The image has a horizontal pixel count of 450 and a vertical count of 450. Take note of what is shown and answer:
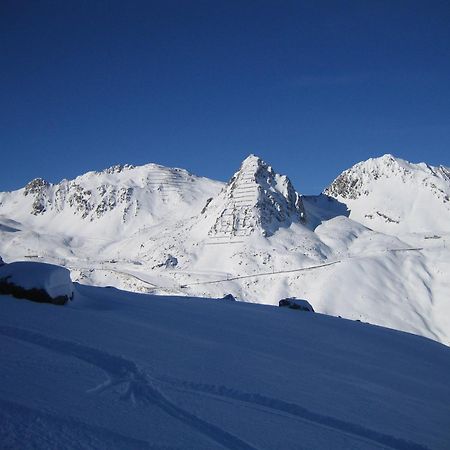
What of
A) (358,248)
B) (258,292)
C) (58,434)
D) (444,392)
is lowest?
(58,434)

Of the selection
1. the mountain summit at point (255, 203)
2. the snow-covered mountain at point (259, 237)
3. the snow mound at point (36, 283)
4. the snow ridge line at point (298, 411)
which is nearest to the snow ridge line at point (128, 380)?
the snow ridge line at point (298, 411)

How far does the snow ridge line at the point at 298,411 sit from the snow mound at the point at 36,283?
5525 millimetres

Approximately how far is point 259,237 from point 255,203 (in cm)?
1168

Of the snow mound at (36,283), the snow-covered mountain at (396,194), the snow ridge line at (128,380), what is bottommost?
the snow ridge line at (128,380)

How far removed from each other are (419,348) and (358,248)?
90389 millimetres

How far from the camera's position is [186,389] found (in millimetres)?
5934

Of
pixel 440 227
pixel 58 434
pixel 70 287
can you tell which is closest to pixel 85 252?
pixel 440 227

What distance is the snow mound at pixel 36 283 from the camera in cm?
1066

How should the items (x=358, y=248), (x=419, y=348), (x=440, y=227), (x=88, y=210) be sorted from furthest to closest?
1. (x=88, y=210)
2. (x=440, y=227)
3. (x=358, y=248)
4. (x=419, y=348)

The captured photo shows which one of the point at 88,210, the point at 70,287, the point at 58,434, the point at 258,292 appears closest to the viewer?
the point at 58,434

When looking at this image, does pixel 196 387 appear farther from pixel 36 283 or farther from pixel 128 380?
pixel 36 283

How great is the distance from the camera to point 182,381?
6199mm

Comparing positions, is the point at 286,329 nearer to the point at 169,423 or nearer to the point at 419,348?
the point at 419,348

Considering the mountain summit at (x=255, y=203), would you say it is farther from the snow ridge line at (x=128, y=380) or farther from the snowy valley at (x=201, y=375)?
the snow ridge line at (x=128, y=380)
